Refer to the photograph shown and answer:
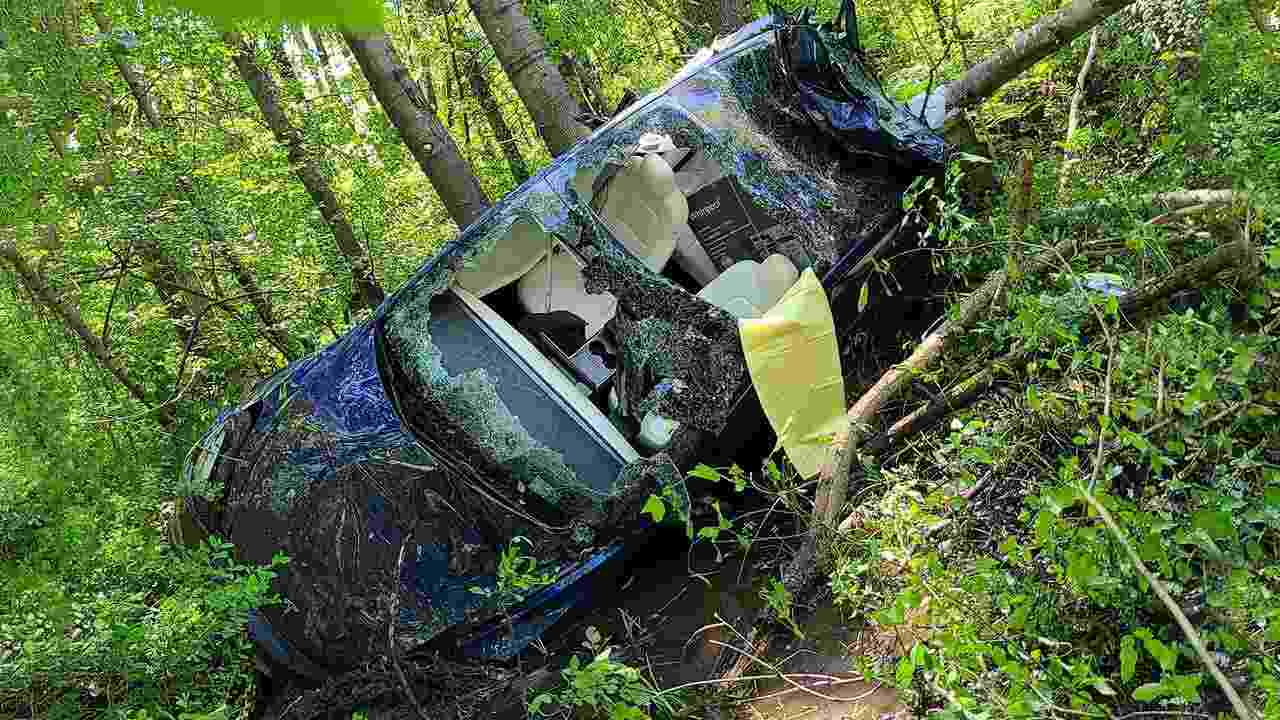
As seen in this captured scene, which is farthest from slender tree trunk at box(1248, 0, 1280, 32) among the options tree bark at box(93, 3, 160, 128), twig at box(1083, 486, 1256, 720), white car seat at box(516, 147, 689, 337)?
tree bark at box(93, 3, 160, 128)

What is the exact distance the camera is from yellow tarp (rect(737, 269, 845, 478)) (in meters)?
4.67

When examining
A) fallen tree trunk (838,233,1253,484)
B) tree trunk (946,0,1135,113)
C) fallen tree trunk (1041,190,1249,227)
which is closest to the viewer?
fallen tree trunk (838,233,1253,484)

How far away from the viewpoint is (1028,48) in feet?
17.4

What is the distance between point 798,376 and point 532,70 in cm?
407

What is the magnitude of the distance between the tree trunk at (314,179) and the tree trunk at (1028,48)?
527 centimetres

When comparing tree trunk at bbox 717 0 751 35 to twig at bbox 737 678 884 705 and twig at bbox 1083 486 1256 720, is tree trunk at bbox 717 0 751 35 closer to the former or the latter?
twig at bbox 737 678 884 705

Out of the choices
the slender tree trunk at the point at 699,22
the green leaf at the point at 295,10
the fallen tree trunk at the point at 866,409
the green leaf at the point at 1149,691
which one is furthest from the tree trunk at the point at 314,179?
the green leaf at the point at 295,10

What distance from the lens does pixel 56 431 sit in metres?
6.94

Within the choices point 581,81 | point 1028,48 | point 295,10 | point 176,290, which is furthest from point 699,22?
point 295,10

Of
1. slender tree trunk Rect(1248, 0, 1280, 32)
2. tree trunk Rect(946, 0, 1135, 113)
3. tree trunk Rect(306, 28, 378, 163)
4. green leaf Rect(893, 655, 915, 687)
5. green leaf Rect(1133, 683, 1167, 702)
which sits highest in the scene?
tree trunk Rect(306, 28, 378, 163)

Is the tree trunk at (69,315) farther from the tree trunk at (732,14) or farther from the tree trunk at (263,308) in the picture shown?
the tree trunk at (732,14)

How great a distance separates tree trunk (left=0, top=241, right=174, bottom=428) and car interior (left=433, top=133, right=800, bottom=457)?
3840 mm

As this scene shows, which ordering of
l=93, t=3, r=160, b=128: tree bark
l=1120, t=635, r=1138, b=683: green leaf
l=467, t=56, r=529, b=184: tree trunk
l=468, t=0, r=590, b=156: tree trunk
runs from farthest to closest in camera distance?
1. l=467, t=56, r=529, b=184: tree trunk
2. l=93, t=3, r=160, b=128: tree bark
3. l=468, t=0, r=590, b=156: tree trunk
4. l=1120, t=635, r=1138, b=683: green leaf

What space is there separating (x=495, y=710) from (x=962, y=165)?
11.7ft
